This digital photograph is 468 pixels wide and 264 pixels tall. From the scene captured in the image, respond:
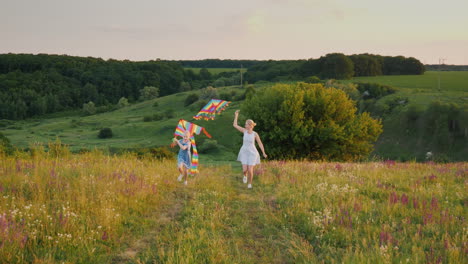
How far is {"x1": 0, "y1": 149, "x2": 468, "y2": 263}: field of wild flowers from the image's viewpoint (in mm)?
5926

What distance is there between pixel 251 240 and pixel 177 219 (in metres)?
2.22

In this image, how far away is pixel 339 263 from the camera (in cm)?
555

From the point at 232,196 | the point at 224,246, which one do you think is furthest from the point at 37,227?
the point at 232,196

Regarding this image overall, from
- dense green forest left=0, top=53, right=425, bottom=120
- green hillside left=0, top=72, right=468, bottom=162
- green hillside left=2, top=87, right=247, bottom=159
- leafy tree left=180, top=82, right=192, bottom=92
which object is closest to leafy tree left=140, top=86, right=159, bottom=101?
dense green forest left=0, top=53, right=425, bottom=120

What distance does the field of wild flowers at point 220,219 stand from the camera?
233 inches

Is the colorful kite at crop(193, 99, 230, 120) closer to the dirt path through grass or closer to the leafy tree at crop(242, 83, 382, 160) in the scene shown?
the dirt path through grass

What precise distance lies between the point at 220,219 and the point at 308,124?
2324 cm

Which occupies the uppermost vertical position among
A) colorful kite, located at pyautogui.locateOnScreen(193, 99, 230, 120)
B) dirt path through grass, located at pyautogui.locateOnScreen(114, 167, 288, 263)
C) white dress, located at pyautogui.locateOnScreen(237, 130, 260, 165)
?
colorful kite, located at pyautogui.locateOnScreen(193, 99, 230, 120)

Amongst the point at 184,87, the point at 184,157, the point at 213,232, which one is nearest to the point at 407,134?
the point at 184,157

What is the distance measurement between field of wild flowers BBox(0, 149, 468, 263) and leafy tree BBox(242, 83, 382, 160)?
1809 centimetres

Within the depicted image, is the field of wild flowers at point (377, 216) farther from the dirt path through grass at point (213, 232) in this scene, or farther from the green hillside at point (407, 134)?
the green hillside at point (407, 134)

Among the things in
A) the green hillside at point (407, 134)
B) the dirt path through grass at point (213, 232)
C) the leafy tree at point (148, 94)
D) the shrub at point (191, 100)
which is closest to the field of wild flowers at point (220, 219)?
the dirt path through grass at point (213, 232)

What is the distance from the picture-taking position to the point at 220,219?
788 cm

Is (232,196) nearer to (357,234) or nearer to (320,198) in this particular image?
(320,198)
